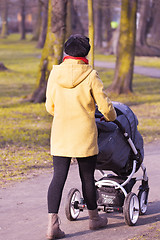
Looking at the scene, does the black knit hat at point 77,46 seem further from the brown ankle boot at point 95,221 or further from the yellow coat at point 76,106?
the brown ankle boot at point 95,221

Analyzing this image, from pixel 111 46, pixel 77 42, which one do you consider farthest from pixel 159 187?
pixel 111 46

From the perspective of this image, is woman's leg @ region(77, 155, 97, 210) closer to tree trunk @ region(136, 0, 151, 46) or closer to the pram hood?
the pram hood

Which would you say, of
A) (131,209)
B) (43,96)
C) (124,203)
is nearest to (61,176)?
(124,203)

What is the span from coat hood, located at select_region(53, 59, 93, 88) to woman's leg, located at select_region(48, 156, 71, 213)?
666mm

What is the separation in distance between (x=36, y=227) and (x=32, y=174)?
2.16 m

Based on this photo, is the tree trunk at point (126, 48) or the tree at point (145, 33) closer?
the tree trunk at point (126, 48)

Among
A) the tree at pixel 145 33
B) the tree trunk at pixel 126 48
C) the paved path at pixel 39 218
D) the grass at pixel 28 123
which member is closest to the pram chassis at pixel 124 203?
the paved path at pixel 39 218

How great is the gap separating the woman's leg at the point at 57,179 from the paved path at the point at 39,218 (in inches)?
14.9

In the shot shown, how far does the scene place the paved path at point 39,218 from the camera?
195 inches

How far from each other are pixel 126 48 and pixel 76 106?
11927 millimetres

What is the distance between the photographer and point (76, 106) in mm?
4566

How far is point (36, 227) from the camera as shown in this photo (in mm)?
5160

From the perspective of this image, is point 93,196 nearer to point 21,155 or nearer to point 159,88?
point 21,155

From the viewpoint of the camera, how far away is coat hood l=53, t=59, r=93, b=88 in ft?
14.9
